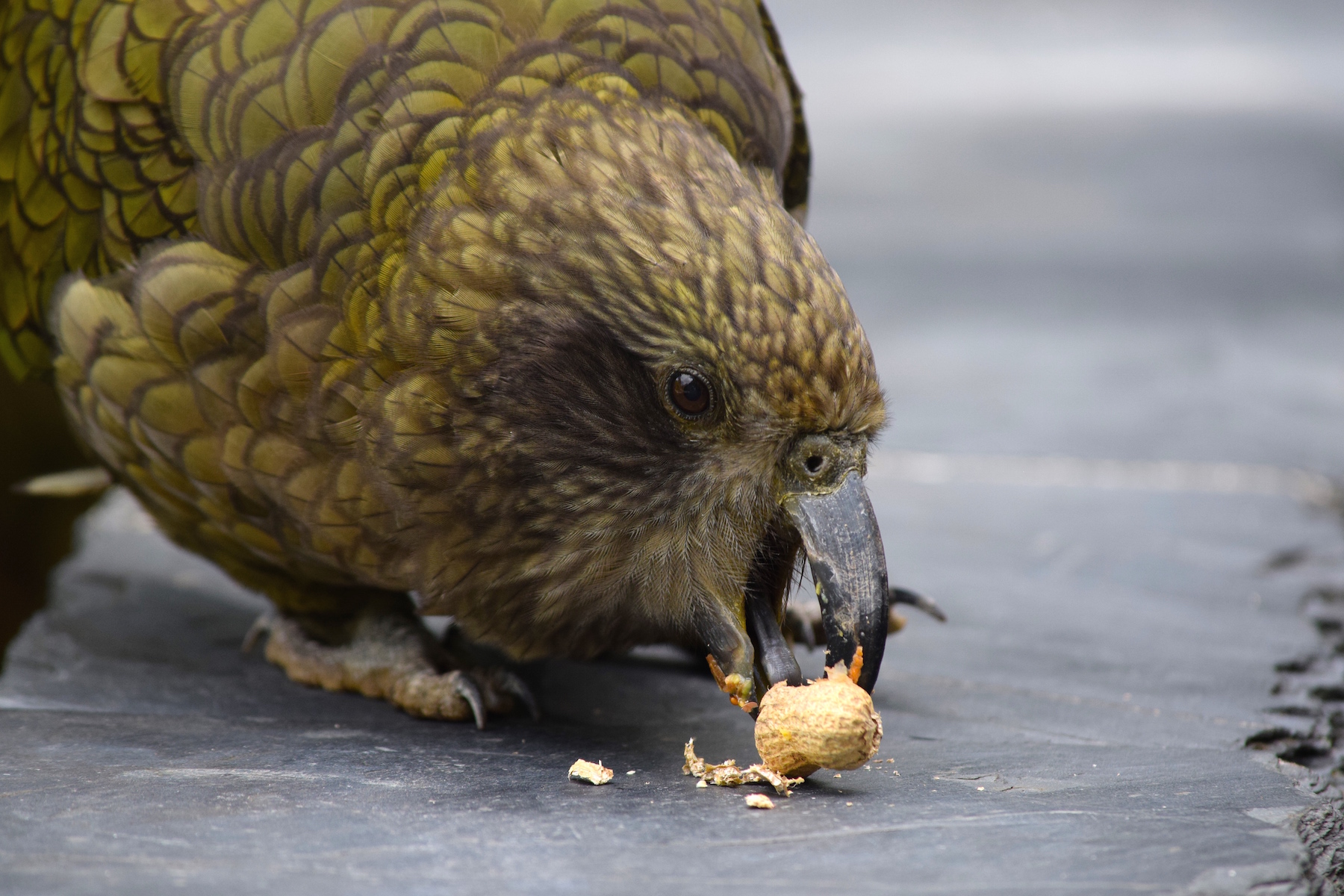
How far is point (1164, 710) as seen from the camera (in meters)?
2.87

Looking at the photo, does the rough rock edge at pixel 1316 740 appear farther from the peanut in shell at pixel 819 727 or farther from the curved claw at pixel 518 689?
the curved claw at pixel 518 689

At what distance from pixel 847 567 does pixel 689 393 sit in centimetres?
39

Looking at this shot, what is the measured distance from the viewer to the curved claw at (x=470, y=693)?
2670mm

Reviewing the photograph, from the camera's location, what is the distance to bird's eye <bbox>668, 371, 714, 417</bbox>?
2119mm

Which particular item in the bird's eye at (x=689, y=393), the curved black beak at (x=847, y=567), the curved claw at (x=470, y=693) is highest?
the bird's eye at (x=689, y=393)

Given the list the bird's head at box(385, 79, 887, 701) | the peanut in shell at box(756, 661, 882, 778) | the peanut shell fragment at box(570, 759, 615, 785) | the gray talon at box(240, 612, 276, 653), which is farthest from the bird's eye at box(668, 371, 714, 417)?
the gray talon at box(240, 612, 276, 653)

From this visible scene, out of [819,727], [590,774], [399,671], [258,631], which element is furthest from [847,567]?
[258,631]

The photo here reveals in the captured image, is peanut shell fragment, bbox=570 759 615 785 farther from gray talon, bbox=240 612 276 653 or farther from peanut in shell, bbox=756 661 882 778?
gray talon, bbox=240 612 276 653

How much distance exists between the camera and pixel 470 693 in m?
2.71

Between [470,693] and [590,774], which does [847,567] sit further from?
[470,693]

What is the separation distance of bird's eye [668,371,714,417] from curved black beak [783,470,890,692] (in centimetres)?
23

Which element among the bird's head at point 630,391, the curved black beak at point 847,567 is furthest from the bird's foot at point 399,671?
the curved black beak at point 847,567

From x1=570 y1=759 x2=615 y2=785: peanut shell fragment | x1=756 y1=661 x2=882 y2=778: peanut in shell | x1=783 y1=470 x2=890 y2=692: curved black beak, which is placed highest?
x1=783 y1=470 x2=890 y2=692: curved black beak

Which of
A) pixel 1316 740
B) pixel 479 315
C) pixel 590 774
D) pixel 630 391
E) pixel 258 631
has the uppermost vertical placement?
pixel 479 315
